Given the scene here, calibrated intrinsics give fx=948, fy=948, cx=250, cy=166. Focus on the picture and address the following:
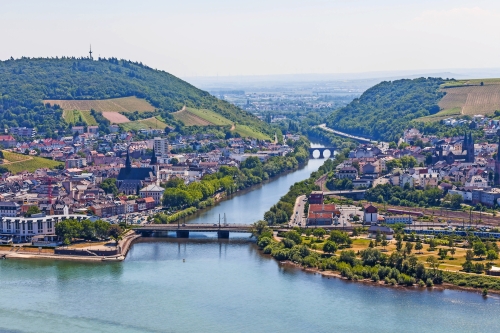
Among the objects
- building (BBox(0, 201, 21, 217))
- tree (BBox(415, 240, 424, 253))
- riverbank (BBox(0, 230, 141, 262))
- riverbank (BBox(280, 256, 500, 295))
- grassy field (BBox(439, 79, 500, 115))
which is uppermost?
grassy field (BBox(439, 79, 500, 115))

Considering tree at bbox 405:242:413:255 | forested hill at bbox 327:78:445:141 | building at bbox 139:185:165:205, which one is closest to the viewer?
tree at bbox 405:242:413:255

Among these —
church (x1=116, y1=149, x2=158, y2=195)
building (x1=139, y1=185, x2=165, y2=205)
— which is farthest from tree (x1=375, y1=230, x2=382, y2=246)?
church (x1=116, y1=149, x2=158, y2=195)

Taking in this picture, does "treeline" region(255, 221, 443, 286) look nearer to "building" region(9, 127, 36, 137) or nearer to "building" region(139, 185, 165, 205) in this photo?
"building" region(139, 185, 165, 205)

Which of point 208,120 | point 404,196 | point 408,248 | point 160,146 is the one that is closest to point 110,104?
point 208,120

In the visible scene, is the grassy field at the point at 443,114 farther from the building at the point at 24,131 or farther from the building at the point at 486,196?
the building at the point at 24,131

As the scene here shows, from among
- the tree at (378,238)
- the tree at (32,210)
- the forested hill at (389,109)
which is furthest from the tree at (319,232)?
the forested hill at (389,109)

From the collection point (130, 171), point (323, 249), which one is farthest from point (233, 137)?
point (323, 249)
